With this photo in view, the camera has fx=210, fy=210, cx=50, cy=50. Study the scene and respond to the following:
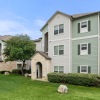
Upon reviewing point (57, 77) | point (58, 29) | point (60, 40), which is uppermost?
point (58, 29)

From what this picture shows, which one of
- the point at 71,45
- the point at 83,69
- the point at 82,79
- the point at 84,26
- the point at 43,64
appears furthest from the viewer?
the point at 43,64

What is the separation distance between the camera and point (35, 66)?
33812 mm

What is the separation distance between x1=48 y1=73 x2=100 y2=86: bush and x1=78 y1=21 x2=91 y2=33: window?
19.9ft

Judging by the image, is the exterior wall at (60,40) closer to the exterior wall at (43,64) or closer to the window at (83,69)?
the exterior wall at (43,64)

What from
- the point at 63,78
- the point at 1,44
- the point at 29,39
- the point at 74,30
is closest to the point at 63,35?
the point at 74,30

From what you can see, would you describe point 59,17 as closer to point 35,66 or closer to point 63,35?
point 63,35

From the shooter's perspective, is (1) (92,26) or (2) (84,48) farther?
(2) (84,48)

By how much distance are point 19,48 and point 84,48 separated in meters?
14.7

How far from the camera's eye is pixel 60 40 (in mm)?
30766

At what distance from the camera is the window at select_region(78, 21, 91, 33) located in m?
27.4

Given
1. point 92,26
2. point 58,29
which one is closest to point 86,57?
point 92,26

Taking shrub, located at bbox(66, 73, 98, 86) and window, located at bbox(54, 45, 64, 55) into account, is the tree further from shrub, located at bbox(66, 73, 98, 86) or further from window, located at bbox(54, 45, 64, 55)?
shrub, located at bbox(66, 73, 98, 86)

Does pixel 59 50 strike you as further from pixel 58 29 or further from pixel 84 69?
pixel 84 69

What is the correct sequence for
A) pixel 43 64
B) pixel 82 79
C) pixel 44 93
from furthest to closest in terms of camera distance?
pixel 43 64 < pixel 82 79 < pixel 44 93
